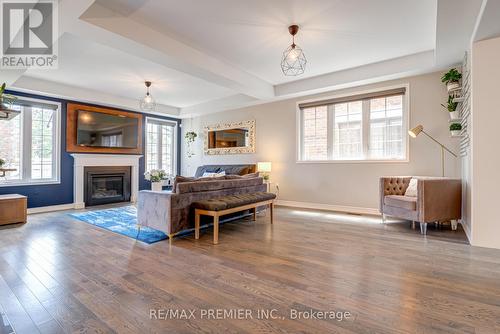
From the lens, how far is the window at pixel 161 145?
7.88 metres

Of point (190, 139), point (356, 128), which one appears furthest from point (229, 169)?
point (356, 128)

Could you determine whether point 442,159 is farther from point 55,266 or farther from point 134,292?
point 55,266

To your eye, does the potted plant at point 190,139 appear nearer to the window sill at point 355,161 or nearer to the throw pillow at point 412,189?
the window sill at point 355,161

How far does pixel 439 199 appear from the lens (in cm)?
370

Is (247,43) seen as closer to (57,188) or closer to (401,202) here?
(401,202)

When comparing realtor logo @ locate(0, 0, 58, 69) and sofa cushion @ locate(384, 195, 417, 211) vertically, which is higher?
realtor logo @ locate(0, 0, 58, 69)

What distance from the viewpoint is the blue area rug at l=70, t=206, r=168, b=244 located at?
11.7 feet

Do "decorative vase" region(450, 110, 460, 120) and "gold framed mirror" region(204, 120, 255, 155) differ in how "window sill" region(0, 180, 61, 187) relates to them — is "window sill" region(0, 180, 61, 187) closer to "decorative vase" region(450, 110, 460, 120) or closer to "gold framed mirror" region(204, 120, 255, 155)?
"gold framed mirror" region(204, 120, 255, 155)

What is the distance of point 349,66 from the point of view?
4816 millimetres

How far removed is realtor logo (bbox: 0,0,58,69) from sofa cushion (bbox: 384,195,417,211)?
16.6 ft

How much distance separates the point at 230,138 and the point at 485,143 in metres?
5.53

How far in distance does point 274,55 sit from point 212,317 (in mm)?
3974

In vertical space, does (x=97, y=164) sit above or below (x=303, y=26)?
below

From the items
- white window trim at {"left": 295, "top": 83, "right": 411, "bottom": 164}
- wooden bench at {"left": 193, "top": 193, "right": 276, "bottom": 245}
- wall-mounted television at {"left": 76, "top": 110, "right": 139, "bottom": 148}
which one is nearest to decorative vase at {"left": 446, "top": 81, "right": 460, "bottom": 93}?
white window trim at {"left": 295, "top": 83, "right": 411, "bottom": 164}
